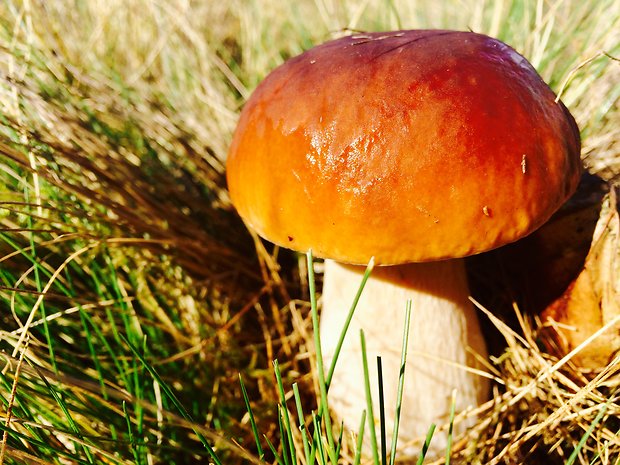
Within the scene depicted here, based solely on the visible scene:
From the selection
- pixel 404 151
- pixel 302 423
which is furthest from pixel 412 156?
pixel 302 423

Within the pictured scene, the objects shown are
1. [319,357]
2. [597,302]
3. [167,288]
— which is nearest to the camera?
[319,357]

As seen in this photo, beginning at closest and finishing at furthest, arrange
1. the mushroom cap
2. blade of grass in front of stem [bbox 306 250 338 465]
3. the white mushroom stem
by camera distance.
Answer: blade of grass in front of stem [bbox 306 250 338 465] < the mushroom cap < the white mushroom stem

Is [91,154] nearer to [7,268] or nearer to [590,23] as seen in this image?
[7,268]

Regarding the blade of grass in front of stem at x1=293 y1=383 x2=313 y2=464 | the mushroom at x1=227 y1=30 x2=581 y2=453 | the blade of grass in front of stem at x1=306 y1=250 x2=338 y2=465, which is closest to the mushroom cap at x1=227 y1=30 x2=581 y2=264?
the mushroom at x1=227 y1=30 x2=581 y2=453

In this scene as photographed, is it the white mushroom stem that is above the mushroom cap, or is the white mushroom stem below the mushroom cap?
below

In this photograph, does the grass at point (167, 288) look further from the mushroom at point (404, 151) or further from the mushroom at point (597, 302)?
the mushroom at point (404, 151)

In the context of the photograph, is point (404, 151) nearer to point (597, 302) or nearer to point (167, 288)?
point (597, 302)

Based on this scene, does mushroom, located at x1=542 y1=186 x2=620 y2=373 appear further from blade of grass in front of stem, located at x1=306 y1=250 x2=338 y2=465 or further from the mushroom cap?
blade of grass in front of stem, located at x1=306 y1=250 x2=338 y2=465

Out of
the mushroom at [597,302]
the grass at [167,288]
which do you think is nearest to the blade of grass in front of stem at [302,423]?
the grass at [167,288]

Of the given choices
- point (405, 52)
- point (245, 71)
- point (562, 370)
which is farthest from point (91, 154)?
point (562, 370)
